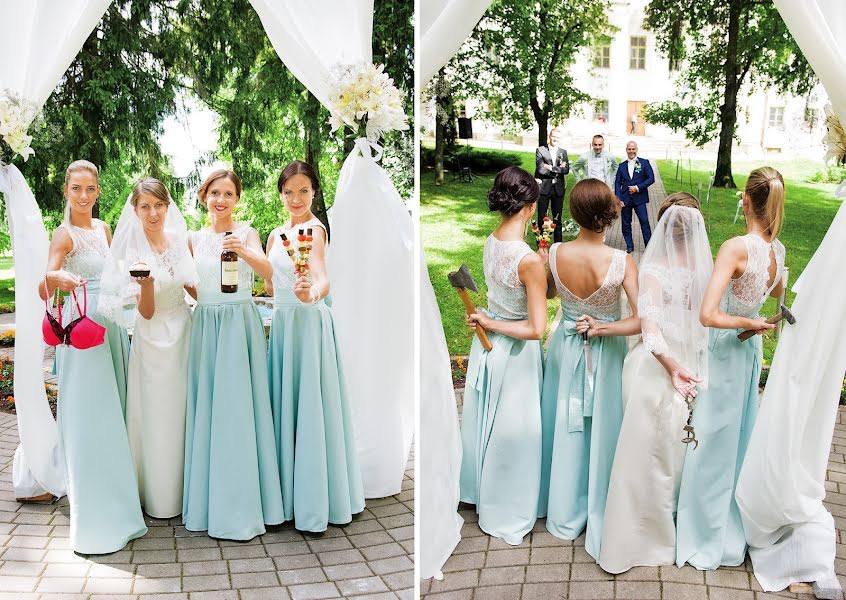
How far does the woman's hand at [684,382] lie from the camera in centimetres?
299

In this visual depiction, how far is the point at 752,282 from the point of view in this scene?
3.05 meters

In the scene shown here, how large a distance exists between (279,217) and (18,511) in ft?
18.8

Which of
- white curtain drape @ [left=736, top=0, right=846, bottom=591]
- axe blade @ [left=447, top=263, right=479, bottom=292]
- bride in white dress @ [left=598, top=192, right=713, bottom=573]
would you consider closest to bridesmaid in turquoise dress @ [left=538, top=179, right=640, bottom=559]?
bride in white dress @ [left=598, top=192, right=713, bottom=573]

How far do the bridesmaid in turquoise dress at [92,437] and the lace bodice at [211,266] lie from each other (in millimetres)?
505

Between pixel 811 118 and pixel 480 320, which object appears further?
pixel 811 118

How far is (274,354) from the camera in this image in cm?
347

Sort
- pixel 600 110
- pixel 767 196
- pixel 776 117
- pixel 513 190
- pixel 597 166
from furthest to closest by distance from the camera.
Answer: pixel 600 110
pixel 776 117
pixel 597 166
pixel 513 190
pixel 767 196

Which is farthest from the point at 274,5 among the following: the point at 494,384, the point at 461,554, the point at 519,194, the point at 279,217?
the point at 279,217

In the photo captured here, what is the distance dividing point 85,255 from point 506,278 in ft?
6.48

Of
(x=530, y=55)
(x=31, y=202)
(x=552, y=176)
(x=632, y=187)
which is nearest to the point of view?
(x=31, y=202)

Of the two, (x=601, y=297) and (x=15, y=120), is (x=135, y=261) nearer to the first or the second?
(x=15, y=120)

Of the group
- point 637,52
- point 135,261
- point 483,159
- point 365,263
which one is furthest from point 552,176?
point 135,261

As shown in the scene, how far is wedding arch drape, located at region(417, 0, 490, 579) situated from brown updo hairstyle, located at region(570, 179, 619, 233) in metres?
0.68

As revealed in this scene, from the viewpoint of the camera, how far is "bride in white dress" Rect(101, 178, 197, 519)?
3357 mm
